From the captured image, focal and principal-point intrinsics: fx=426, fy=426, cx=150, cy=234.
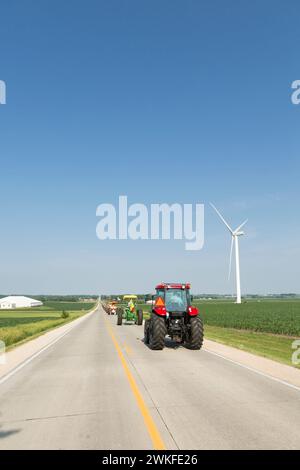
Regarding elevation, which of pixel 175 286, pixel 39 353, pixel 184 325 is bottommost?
pixel 39 353

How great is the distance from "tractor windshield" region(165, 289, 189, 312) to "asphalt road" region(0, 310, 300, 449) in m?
3.87

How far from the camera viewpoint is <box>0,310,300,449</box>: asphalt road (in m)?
6.52

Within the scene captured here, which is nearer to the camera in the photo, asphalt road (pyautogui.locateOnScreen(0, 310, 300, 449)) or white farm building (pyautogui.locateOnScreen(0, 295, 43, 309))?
asphalt road (pyautogui.locateOnScreen(0, 310, 300, 449))

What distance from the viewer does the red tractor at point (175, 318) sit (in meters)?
17.7

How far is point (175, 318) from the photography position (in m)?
18.3

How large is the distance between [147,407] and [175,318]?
9919mm

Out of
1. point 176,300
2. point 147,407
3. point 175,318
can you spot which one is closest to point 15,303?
point 176,300

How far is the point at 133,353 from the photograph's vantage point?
17.6m

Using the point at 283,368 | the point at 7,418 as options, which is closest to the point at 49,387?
the point at 7,418

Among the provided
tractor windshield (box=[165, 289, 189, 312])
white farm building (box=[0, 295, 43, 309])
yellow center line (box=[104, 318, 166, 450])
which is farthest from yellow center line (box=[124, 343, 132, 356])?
white farm building (box=[0, 295, 43, 309])

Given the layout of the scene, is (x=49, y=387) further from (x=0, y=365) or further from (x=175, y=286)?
(x=175, y=286)

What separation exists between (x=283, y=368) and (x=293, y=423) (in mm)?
6536

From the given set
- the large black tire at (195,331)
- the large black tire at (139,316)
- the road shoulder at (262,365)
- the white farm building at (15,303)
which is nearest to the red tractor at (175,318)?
the large black tire at (195,331)

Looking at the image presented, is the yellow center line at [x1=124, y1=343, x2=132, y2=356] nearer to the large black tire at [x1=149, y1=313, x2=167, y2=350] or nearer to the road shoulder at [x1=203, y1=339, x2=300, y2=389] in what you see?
the large black tire at [x1=149, y1=313, x2=167, y2=350]
